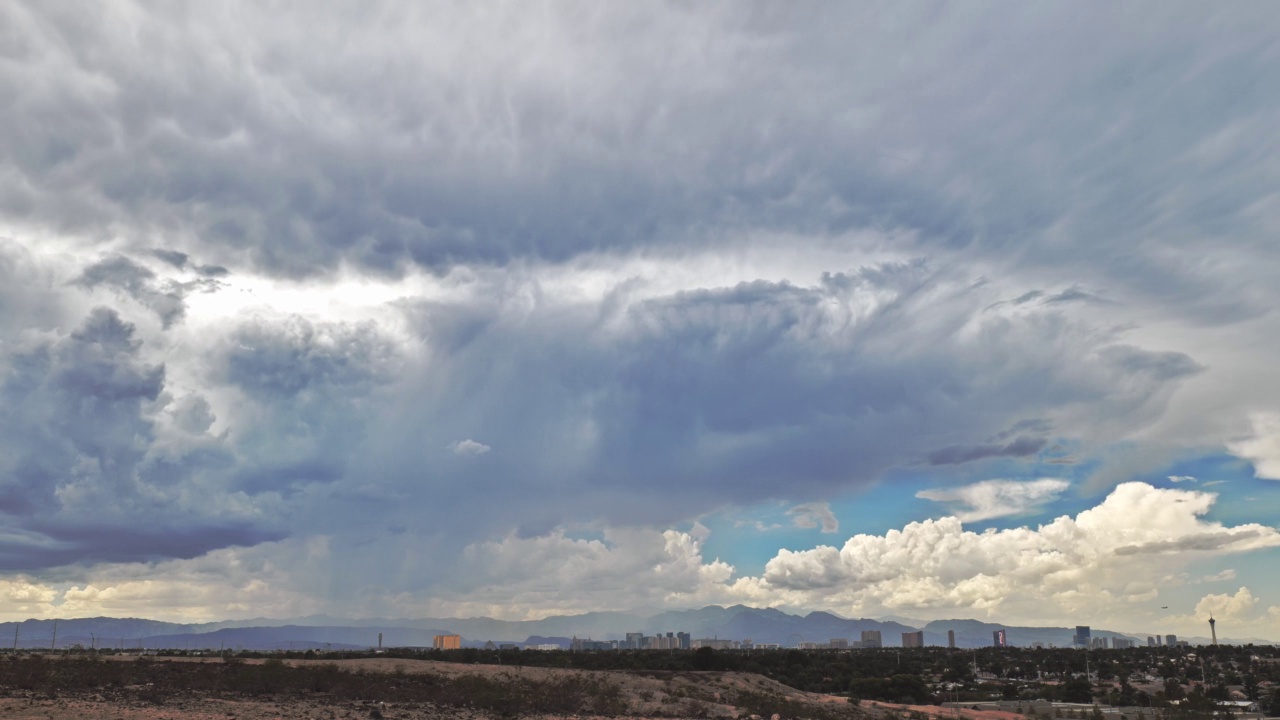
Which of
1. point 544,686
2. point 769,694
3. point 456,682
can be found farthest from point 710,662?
point 456,682

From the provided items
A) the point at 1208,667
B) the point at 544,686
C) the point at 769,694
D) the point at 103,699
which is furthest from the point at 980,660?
the point at 103,699

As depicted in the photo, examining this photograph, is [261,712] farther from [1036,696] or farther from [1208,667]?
[1208,667]

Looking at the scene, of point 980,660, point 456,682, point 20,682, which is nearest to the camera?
point 20,682

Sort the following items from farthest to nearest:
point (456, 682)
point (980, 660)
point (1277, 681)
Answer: point (980, 660) → point (1277, 681) → point (456, 682)

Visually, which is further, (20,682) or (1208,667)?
(1208,667)

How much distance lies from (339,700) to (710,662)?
73378mm

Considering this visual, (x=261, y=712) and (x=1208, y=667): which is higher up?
(x=261, y=712)

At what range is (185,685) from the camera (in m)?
66.0

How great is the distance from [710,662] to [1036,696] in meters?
43.4

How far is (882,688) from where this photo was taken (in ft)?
347

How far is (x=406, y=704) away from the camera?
6019 centimetres

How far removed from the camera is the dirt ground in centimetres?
4691

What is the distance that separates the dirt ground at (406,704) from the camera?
46.9m

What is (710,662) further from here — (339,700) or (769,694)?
(339,700)
